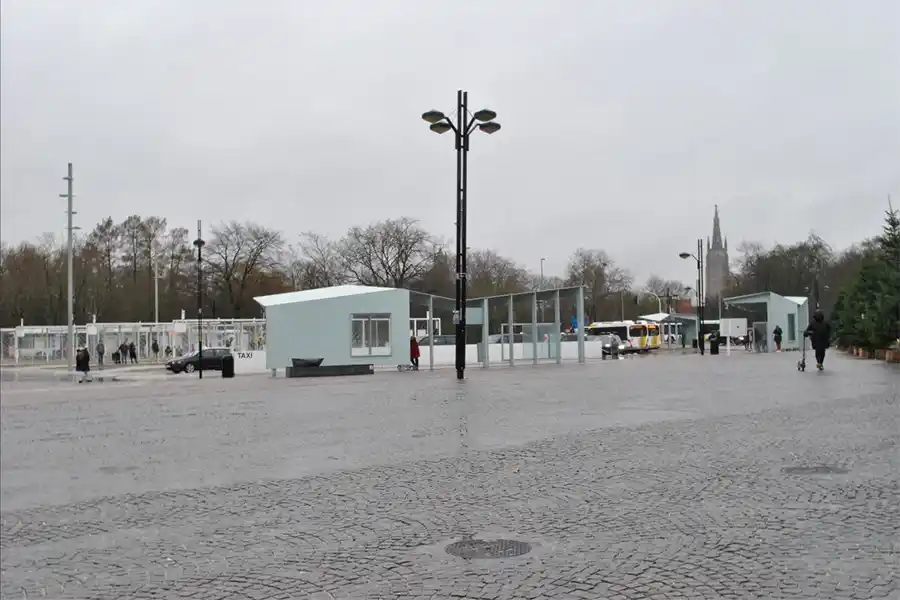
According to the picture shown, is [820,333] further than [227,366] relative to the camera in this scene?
No

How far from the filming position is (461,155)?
24.5m

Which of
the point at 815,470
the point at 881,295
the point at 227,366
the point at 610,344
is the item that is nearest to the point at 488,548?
the point at 815,470

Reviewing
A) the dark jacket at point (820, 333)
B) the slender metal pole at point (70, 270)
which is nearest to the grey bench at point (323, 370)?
the dark jacket at point (820, 333)

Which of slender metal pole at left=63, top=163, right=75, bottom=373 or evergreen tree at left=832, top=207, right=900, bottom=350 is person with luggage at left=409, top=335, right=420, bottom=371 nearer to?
evergreen tree at left=832, top=207, right=900, bottom=350

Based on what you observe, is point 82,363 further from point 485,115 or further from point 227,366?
point 227,366

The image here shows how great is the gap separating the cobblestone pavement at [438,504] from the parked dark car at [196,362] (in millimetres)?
27624

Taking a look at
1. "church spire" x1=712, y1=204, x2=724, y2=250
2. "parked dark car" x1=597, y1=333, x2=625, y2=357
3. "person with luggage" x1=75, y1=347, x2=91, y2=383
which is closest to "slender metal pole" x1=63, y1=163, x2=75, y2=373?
"person with luggage" x1=75, y1=347, x2=91, y2=383

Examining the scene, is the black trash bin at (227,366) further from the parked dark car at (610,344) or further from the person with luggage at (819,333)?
→ the parked dark car at (610,344)

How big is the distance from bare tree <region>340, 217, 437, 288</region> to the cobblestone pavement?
52201 mm

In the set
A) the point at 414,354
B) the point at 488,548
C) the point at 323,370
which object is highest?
the point at 414,354

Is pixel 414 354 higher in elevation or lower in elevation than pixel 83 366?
lower

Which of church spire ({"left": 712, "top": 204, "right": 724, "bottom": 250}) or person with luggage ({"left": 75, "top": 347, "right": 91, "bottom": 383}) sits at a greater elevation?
church spire ({"left": 712, "top": 204, "right": 724, "bottom": 250})

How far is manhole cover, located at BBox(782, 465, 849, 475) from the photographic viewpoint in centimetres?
813

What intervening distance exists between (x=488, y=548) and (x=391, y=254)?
60289 millimetres
